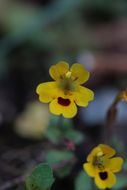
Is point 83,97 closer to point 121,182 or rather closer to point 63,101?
point 63,101

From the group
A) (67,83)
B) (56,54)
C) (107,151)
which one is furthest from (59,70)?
(56,54)

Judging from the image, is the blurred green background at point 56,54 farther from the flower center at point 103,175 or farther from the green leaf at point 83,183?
the flower center at point 103,175

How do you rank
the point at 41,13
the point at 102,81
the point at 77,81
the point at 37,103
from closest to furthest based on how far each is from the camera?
the point at 77,81 → the point at 37,103 → the point at 102,81 → the point at 41,13

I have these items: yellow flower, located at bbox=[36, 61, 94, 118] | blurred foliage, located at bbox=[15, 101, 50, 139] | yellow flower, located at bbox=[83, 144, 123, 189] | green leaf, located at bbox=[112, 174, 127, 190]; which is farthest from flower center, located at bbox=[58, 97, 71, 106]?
blurred foliage, located at bbox=[15, 101, 50, 139]

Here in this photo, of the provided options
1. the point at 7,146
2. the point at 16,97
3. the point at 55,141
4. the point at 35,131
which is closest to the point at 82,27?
the point at 16,97

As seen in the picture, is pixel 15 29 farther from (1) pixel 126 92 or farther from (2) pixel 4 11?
(1) pixel 126 92

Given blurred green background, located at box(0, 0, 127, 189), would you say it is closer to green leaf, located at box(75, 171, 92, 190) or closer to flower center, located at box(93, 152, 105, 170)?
green leaf, located at box(75, 171, 92, 190)
